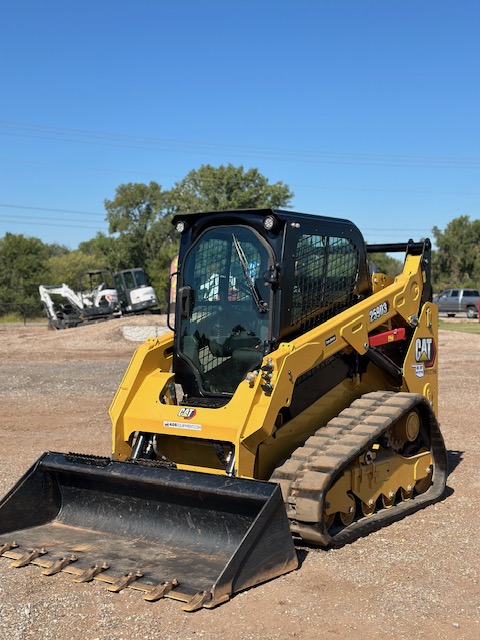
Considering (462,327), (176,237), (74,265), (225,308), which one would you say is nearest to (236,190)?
(176,237)

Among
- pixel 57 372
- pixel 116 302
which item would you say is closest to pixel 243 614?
pixel 57 372

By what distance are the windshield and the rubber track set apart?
2.91 feet

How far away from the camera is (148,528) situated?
6.02 metres

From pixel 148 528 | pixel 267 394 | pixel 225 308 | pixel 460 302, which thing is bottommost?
pixel 148 528

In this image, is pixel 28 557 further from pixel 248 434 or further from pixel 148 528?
pixel 248 434

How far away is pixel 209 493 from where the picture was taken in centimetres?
556

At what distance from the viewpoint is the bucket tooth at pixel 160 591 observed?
16.0 ft

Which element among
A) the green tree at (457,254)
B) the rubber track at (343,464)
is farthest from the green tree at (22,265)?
the rubber track at (343,464)

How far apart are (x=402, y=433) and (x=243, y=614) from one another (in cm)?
302

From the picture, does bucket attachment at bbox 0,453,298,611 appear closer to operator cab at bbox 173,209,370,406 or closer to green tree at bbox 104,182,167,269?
operator cab at bbox 173,209,370,406

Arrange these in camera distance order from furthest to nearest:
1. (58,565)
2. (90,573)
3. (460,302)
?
(460,302)
(58,565)
(90,573)

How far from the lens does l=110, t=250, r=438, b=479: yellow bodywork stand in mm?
6031

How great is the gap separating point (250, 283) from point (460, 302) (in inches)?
1746

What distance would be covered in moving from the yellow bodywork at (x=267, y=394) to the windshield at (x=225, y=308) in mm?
348
